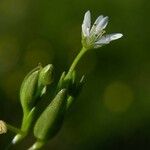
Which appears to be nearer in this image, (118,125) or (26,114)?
(26,114)

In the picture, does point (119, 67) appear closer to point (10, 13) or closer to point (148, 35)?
point (148, 35)

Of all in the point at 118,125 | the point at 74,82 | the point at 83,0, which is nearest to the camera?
the point at 74,82

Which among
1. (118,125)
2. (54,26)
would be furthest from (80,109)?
(54,26)

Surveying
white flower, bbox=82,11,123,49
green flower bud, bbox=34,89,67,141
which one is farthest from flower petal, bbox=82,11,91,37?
green flower bud, bbox=34,89,67,141

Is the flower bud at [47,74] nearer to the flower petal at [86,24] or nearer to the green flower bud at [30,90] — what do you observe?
the green flower bud at [30,90]

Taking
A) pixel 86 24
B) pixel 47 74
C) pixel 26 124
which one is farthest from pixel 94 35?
pixel 26 124

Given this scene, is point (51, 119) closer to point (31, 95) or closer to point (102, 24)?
point (31, 95)

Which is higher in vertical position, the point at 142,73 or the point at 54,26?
the point at 54,26
